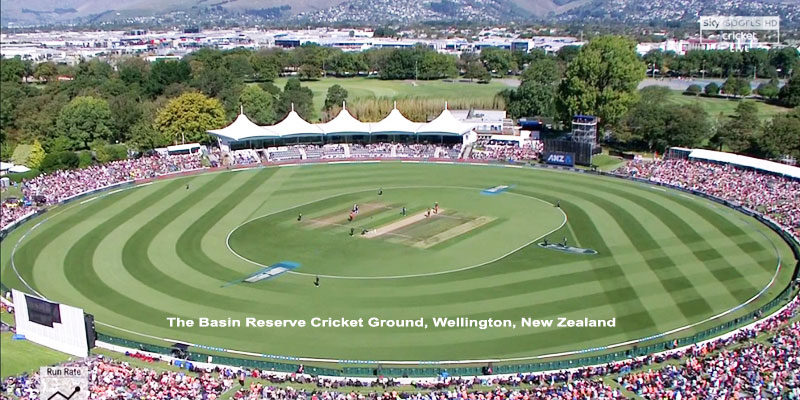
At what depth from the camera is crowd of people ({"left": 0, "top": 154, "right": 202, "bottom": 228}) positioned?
61362 mm

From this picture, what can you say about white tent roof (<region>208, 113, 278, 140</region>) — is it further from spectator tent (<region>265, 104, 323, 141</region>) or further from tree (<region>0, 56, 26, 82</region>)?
tree (<region>0, 56, 26, 82</region>)

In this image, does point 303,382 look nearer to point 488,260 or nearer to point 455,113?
point 488,260

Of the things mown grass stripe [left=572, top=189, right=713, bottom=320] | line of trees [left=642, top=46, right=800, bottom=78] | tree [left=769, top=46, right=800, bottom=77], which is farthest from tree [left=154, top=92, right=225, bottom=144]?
tree [left=769, top=46, right=800, bottom=77]

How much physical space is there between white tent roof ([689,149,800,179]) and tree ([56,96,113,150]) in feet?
218

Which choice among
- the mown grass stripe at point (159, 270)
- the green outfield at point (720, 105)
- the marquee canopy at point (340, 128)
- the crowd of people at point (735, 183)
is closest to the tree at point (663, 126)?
the crowd of people at point (735, 183)

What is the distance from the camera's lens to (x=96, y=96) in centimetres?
10150

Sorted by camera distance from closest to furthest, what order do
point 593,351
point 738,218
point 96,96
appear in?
A: point 593,351, point 738,218, point 96,96

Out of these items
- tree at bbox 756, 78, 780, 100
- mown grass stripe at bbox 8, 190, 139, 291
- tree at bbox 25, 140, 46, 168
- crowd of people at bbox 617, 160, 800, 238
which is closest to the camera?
mown grass stripe at bbox 8, 190, 139, 291

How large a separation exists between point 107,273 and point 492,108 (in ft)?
245

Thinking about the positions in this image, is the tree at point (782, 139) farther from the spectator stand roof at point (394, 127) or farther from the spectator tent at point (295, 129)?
the spectator tent at point (295, 129)

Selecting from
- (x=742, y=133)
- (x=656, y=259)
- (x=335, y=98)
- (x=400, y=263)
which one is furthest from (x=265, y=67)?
(x=656, y=259)

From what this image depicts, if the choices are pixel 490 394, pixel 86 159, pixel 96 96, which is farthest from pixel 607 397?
pixel 96 96

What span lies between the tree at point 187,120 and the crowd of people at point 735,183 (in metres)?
48.7

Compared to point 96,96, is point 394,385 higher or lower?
lower
